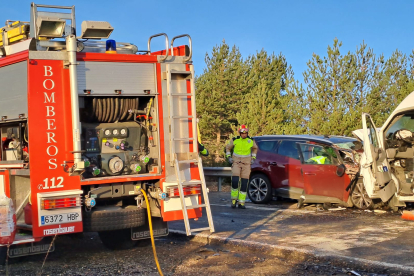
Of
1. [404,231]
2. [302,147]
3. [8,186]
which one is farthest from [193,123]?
[302,147]

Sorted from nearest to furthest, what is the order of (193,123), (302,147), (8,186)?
(8,186), (193,123), (302,147)

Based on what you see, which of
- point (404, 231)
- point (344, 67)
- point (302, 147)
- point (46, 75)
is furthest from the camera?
point (344, 67)

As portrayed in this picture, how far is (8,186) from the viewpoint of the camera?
7.33 meters

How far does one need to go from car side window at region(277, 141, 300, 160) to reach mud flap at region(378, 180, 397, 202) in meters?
2.43

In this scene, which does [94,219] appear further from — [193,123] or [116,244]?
[193,123]

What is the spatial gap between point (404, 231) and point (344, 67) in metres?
19.6

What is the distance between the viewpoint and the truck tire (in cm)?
713

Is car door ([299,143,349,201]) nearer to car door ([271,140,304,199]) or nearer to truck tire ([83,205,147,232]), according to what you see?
car door ([271,140,304,199])

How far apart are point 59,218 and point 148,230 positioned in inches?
61.0

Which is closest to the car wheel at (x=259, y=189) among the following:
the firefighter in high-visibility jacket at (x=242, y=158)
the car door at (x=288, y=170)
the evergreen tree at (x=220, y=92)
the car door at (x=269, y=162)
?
the car door at (x=269, y=162)

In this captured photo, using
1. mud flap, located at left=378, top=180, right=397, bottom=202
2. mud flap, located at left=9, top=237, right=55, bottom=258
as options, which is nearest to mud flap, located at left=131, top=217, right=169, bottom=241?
mud flap, located at left=9, top=237, right=55, bottom=258

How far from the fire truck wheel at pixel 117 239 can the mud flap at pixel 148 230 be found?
28 cm

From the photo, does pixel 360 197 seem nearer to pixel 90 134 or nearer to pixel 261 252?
pixel 261 252

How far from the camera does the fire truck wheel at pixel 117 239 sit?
26.8 ft
